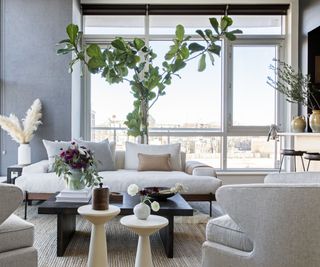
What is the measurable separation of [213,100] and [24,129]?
3297 mm

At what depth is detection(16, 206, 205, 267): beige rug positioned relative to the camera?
2814 millimetres

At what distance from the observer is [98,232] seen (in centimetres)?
240

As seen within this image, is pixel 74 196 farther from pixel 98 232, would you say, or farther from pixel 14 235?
pixel 14 235

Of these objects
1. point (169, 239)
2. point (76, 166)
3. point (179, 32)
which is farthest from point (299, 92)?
point (76, 166)

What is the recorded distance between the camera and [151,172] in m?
4.56

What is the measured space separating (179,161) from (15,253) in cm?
316

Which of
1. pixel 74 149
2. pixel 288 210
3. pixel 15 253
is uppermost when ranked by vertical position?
pixel 74 149

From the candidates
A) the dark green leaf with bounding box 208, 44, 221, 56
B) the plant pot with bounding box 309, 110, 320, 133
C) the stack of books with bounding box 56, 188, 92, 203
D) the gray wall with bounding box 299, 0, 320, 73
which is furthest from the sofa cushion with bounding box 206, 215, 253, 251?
the gray wall with bounding box 299, 0, 320, 73

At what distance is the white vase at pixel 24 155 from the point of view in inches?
196

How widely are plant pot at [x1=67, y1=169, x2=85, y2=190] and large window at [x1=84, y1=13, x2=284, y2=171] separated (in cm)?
334

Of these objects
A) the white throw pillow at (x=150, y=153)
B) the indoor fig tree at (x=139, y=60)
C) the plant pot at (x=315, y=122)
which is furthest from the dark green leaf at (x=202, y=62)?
the plant pot at (x=315, y=122)

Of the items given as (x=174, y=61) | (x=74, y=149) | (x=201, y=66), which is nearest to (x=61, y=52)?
(x=174, y=61)

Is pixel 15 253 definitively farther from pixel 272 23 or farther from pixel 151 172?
pixel 272 23

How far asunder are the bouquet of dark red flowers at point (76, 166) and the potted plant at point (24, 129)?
7.34 feet
